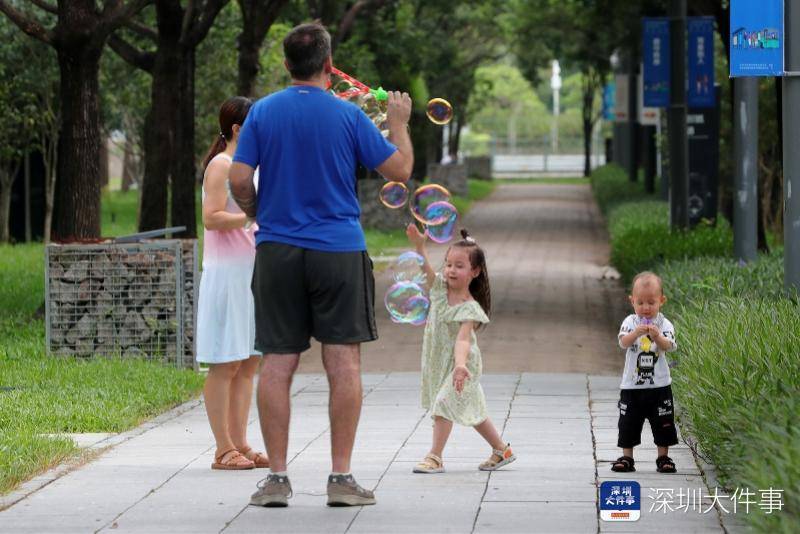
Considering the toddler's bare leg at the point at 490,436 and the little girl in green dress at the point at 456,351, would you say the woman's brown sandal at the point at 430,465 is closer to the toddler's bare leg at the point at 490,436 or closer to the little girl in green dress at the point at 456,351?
the little girl in green dress at the point at 456,351

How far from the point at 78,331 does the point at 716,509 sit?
7350mm

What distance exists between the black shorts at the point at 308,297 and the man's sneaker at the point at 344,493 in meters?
0.56

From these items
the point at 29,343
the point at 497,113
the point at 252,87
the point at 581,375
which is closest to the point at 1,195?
the point at 252,87

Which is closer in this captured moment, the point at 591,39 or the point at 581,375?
the point at 581,375

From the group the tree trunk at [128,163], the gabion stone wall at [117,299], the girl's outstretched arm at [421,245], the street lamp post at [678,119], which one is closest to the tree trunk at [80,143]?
the gabion stone wall at [117,299]

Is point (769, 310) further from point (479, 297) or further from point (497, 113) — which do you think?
point (497, 113)

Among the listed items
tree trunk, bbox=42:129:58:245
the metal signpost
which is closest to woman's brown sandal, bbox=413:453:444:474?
the metal signpost

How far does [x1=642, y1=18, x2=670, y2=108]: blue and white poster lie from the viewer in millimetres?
21656

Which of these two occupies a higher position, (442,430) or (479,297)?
(479,297)

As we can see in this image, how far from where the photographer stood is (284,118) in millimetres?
6684

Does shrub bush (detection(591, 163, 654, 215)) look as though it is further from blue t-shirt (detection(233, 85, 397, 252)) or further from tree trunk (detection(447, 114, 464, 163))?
blue t-shirt (detection(233, 85, 397, 252))

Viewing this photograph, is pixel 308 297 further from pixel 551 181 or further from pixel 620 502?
pixel 551 181

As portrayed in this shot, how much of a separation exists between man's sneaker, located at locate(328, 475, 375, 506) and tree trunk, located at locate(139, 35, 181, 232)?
12.1 m

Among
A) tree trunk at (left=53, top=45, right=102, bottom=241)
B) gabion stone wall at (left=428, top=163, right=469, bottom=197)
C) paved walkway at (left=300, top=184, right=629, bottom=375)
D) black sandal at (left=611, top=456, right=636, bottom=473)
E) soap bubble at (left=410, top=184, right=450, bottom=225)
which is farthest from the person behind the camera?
gabion stone wall at (left=428, top=163, right=469, bottom=197)
